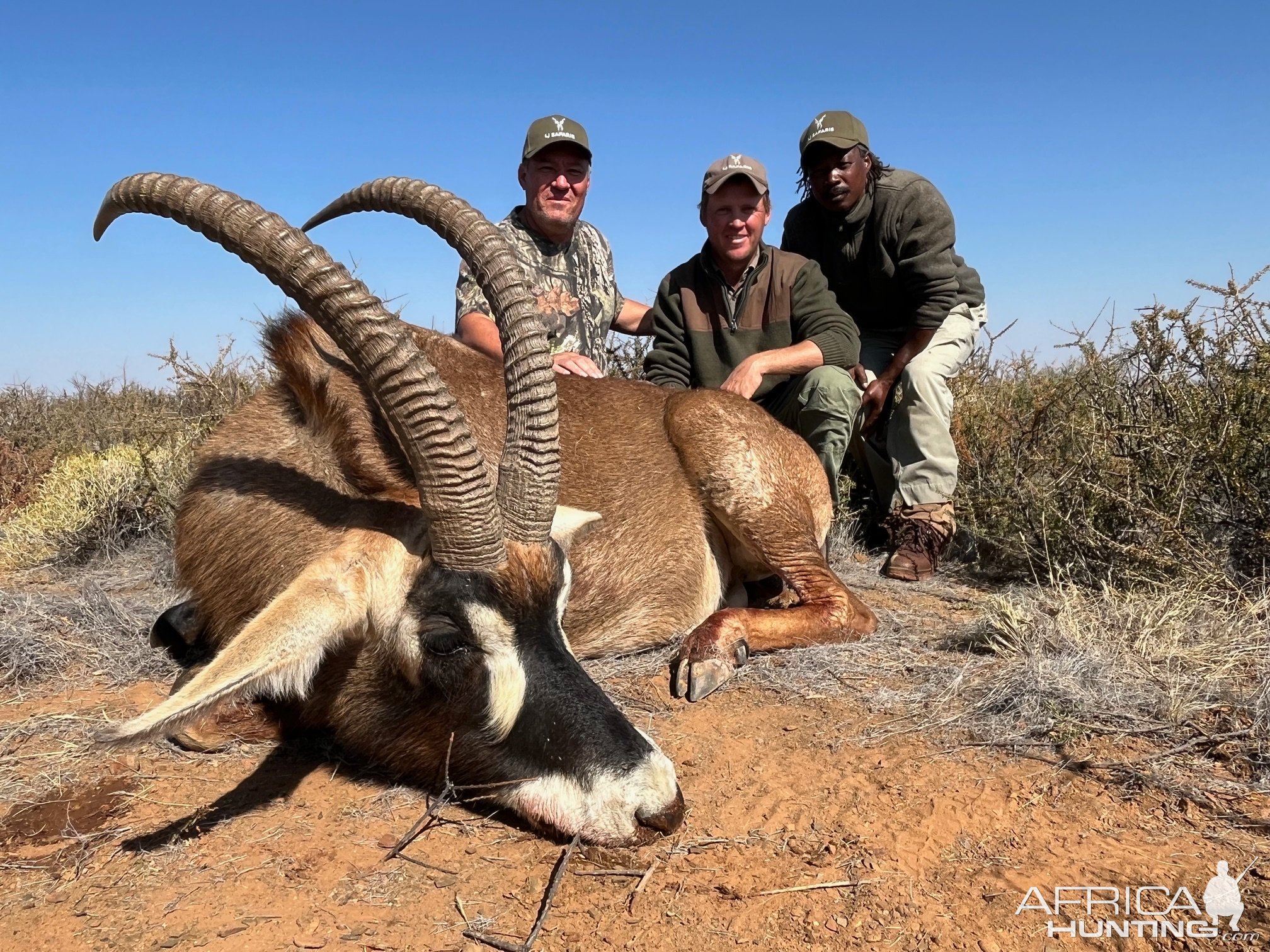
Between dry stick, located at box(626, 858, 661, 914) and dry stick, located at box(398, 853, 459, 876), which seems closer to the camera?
dry stick, located at box(626, 858, 661, 914)

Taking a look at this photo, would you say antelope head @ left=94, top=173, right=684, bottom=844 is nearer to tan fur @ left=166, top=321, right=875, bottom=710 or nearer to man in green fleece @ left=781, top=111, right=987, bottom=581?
tan fur @ left=166, top=321, right=875, bottom=710

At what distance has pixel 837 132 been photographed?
7035mm

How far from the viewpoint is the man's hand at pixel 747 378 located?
6426mm

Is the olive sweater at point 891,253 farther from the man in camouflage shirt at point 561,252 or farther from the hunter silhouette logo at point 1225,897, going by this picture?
the hunter silhouette logo at point 1225,897

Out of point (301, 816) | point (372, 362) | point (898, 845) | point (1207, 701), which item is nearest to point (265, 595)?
point (301, 816)

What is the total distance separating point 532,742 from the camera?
3127 millimetres

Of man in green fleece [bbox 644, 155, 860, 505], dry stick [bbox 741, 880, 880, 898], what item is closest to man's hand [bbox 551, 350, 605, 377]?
man in green fleece [bbox 644, 155, 860, 505]

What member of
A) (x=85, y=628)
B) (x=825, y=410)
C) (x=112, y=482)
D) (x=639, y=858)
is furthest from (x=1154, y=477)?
(x=112, y=482)

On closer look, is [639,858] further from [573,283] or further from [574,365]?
[573,283]

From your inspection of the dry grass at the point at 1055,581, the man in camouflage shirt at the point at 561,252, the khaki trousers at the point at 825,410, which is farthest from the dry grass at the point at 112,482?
the khaki trousers at the point at 825,410

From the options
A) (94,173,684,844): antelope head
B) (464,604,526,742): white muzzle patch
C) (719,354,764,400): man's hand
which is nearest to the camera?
(94,173,684,844): antelope head

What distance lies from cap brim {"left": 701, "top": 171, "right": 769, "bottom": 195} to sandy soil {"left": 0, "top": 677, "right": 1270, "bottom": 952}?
15.2 feet

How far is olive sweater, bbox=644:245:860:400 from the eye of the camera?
272 inches

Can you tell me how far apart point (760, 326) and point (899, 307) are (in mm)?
1508
